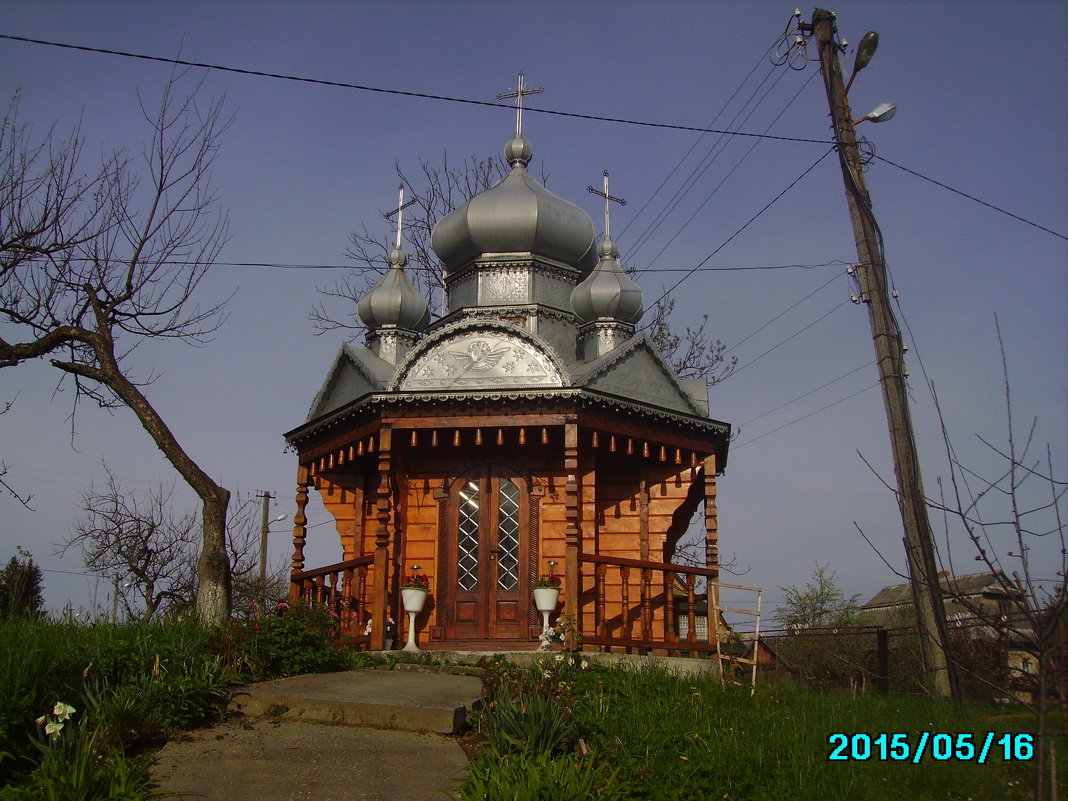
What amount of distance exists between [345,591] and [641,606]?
144 inches

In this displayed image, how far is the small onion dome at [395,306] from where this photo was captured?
568 inches

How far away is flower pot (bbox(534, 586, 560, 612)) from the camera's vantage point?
36.3 feet

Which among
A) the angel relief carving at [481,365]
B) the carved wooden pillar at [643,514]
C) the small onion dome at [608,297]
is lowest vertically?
the carved wooden pillar at [643,514]

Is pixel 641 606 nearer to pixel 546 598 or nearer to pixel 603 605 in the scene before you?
pixel 603 605

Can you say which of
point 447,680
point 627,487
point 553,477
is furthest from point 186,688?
point 627,487

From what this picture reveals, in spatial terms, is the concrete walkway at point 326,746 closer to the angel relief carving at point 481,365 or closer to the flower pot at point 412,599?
the flower pot at point 412,599

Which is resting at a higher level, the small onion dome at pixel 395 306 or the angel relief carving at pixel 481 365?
the small onion dome at pixel 395 306

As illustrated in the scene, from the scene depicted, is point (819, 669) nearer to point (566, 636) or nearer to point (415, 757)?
point (566, 636)

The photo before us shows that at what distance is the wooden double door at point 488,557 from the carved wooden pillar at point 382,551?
0.98 metres

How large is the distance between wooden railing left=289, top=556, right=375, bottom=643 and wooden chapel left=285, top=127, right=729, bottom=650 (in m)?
0.03

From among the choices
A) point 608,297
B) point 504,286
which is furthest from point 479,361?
point 504,286

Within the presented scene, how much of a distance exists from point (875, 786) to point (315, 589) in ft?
25.8

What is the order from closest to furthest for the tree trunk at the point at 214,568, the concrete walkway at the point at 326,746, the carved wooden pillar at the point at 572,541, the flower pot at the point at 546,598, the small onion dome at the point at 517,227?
the concrete walkway at the point at 326,746, the tree trunk at the point at 214,568, the carved wooden pillar at the point at 572,541, the flower pot at the point at 546,598, the small onion dome at the point at 517,227

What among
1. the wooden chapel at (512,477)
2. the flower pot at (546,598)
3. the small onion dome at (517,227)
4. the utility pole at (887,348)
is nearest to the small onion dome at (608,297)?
the wooden chapel at (512,477)
